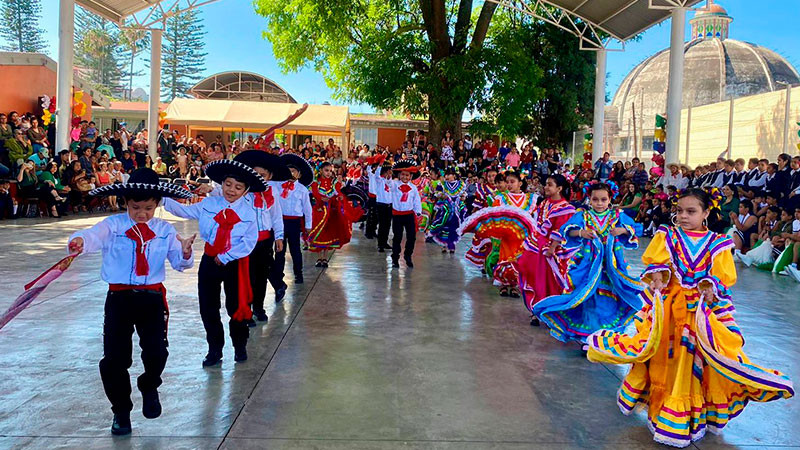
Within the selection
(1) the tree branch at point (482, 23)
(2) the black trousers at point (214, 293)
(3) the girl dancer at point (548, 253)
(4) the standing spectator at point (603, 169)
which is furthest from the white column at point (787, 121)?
(2) the black trousers at point (214, 293)

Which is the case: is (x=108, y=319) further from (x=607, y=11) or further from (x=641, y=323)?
(x=607, y=11)

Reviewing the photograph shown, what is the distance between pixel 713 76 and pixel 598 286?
148 ft

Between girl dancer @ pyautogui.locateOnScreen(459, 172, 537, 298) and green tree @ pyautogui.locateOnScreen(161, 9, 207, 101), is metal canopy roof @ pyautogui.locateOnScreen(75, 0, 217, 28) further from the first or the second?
green tree @ pyautogui.locateOnScreen(161, 9, 207, 101)

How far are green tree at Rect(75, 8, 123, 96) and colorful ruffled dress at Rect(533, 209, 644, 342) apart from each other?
72.6 metres

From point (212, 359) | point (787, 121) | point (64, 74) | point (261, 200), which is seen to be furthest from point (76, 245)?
point (787, 121)

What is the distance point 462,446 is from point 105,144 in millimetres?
20264

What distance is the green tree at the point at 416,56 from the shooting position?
24.5 meters

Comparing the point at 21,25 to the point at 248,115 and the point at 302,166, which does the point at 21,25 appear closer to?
the point at 248,115

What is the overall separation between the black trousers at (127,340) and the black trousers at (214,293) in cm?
106

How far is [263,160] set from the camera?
684 centimetres

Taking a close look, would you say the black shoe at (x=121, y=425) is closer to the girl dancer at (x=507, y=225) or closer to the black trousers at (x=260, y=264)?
the black trousers at (x=260, y=264)

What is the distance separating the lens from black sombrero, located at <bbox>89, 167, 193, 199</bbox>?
4.12 m

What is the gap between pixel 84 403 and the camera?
464cm

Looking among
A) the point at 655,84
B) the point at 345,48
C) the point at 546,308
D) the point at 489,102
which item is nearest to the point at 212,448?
the point at 546,308
